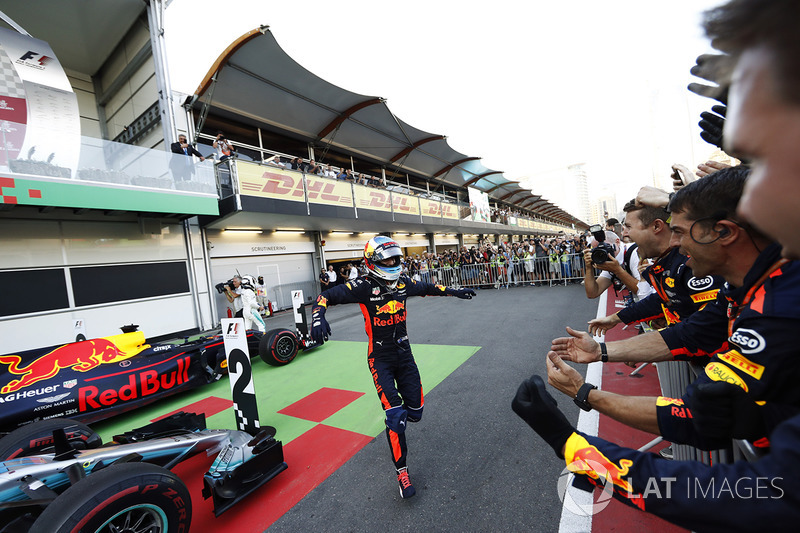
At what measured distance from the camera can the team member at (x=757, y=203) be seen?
1.50 ft

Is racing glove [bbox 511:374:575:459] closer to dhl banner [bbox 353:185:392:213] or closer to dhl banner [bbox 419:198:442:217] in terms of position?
dhl banner [bbox 353:185:392:213]

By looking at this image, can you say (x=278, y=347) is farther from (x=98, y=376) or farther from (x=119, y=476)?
(x=119, y=476)

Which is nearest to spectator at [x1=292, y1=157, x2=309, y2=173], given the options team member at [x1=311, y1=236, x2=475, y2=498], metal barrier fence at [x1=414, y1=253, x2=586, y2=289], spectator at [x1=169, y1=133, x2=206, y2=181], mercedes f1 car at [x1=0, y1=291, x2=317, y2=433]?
spectator at [x1=169, y1=133, x2=206, y2=181]

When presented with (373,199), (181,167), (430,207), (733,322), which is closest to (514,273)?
(373,199)

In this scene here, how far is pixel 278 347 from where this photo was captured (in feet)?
19.6

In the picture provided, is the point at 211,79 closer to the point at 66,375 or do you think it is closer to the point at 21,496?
the point at 66,375

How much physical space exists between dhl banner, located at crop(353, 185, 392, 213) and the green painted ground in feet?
30.5

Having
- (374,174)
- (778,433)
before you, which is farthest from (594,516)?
(374,174)

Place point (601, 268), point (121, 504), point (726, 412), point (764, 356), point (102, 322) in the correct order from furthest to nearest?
1. point (102, 322)
2. point (601, 268)
3. point (121, 504)
4. point (726, 412)
5. point (764, 356)

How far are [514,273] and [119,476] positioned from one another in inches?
542

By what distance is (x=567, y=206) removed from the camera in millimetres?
94000

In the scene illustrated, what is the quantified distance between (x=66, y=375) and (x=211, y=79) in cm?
1079

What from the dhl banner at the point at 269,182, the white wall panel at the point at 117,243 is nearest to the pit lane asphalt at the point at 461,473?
the dhl banner at the point at 269,182

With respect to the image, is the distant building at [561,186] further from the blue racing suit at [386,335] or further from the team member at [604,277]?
the blue racing suit at [386,335]
